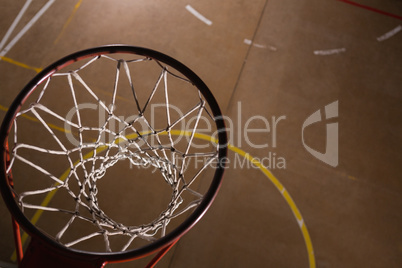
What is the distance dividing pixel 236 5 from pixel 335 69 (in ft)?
4.44

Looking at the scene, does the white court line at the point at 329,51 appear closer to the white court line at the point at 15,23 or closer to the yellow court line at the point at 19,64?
the yellow court line at the point at 19,64

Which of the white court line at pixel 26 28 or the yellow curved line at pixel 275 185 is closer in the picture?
the yellow curved line at pixel 275 185

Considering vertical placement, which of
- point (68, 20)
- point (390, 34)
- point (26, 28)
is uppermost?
point (390, 34)

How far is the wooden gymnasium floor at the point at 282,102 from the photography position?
2857 millimetres

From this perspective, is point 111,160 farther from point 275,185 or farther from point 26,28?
point 26,28

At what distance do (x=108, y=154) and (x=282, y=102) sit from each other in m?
1.83

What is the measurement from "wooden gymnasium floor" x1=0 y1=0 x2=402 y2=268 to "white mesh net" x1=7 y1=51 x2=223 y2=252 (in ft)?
0.96

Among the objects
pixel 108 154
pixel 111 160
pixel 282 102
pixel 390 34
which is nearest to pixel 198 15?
pixel 282 102

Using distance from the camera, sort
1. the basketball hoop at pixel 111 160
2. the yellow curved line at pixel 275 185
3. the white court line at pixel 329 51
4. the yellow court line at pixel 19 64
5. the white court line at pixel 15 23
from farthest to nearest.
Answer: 1. the white court line at pixel 329 51
2. the white court line at pixel 15 23
3. the yellow court line at pixel 19 64
4. the yellow curved line at pixel 275 185
5. the basketball hoop at pixel 111 160

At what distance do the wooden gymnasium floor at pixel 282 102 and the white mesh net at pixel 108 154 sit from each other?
11.5 inches

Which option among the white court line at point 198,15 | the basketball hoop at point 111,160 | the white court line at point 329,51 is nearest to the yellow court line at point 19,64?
the basketball hoop at point 111,160

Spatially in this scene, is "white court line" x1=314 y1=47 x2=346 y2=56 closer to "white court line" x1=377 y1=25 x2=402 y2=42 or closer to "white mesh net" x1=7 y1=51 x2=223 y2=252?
"white court line" x1=377 y1=25 x2=402 y2=42

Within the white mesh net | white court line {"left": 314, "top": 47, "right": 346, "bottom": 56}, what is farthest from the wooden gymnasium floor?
the white mesh net

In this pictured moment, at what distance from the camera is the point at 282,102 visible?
3352 millimetres
